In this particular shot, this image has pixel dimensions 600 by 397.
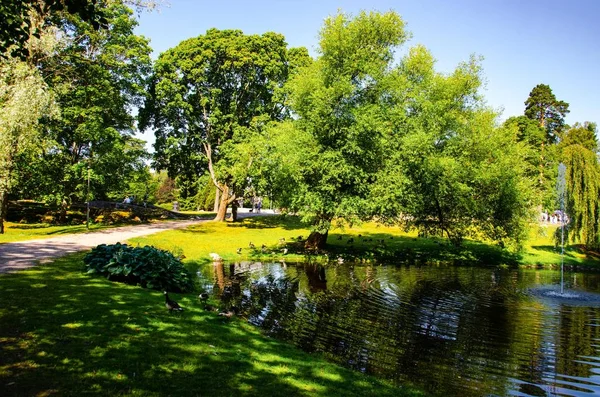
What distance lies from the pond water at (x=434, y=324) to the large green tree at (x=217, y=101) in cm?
2258

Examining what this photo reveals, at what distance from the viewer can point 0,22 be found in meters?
9.40

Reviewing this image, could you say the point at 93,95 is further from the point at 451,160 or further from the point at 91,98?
the point at 451,160

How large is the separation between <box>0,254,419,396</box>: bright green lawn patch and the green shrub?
2658 mm

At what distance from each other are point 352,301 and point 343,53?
1712 cm

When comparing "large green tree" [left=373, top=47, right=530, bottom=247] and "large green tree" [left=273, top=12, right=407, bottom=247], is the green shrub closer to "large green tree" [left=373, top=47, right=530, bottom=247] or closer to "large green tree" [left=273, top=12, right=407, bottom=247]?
"large green tree" [left=273, top=12, right=407, bottom=247]

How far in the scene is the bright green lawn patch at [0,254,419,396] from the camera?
272 inches

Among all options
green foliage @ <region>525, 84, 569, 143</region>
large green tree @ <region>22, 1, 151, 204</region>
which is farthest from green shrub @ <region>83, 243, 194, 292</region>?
green foliage @ <region>525, 84, 569, 143</region>

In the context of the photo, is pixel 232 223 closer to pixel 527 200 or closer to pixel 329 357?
pixel 527 200

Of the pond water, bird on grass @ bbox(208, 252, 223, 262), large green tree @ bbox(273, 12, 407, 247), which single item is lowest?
the pond water

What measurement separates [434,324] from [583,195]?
26638 millimetres

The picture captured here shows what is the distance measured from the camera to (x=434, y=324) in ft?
45.1

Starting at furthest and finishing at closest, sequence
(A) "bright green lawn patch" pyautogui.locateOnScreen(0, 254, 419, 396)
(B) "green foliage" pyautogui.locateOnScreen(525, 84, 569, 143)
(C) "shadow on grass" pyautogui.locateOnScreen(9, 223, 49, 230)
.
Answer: (B) "green foliage" pyautogui.locateOnScreen(525, 84, 569, 143)
(C) "shadow on grass" pyautogui.locateOnScreen(9, 223, 49, 230)
(A) "bright green lawn patch" pyautogui.locateOnScreen(0, 254, 419, 396)

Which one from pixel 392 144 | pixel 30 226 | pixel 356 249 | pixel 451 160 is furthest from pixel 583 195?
pixel 30 226

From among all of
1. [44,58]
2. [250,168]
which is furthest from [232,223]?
[44,58]
